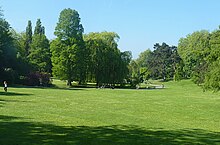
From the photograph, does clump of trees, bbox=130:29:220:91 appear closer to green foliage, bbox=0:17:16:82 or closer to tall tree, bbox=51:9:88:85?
tall tree, bbox=51:9:88:85

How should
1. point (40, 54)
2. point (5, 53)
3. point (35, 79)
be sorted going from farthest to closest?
1. point (40, 54)
2. point (35, 79)
3. point (5, 53)

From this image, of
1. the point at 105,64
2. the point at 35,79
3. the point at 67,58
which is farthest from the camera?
the point at 105,64

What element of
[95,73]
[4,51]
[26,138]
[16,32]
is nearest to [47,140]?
[26,138]

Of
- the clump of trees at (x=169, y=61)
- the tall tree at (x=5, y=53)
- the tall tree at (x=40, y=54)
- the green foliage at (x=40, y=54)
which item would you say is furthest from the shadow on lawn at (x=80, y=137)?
the green foliage at (x=40, y=54)

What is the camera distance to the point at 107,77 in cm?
8200

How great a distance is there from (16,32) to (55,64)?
38030 mm

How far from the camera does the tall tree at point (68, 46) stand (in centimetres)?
7306

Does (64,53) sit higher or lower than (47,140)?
higher

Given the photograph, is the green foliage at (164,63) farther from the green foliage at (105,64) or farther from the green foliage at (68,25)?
the green foliage at (68,25)

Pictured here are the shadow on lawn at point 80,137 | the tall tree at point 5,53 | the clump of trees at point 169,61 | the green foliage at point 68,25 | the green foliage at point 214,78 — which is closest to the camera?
the shadow on lawn at point 80,137

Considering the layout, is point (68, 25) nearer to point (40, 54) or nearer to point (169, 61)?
point (40, 54)

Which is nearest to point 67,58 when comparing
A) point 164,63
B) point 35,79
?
point 35,79

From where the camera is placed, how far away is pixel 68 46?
2876 inches

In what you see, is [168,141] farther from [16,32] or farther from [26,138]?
[16,32]
